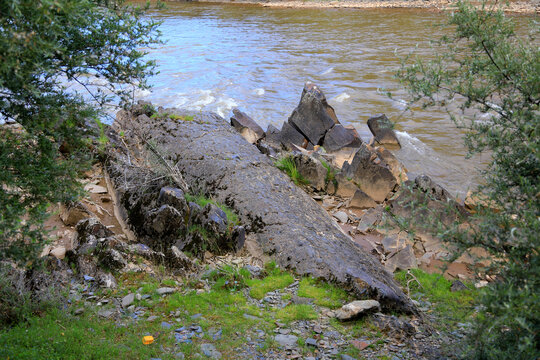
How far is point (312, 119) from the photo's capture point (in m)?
13.7

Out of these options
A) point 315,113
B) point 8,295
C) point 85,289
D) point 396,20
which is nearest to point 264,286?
point 85,289

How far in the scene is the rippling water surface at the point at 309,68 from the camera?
15.2 meters

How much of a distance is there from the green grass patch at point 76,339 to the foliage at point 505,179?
310 centimetres

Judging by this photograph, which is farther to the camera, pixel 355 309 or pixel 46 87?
pixel 355 309

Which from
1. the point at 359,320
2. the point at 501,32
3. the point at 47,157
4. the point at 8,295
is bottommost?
the point at 359,320

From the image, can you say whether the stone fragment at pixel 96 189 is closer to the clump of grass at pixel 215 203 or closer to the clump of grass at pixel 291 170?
the clump of grass at pixel 215 203

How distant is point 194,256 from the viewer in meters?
7.01

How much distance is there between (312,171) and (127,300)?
5970 millimetres

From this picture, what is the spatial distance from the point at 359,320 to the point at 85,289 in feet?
11.0

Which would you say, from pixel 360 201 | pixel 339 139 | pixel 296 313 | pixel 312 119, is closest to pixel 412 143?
pixel 339 139

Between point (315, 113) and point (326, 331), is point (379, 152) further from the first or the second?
point (326, 331)

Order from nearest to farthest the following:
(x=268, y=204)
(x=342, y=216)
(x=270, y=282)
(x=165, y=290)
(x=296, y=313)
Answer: (x=296, y=313), (x=165, y=290), (x=270, y=282), (x=268, y=204), (x=342, y=216)

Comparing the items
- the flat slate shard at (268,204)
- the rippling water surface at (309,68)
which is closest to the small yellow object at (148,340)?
the flat slate shard at (268,204)

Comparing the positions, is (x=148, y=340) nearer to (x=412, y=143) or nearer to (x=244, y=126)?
(x=244, y=126)
